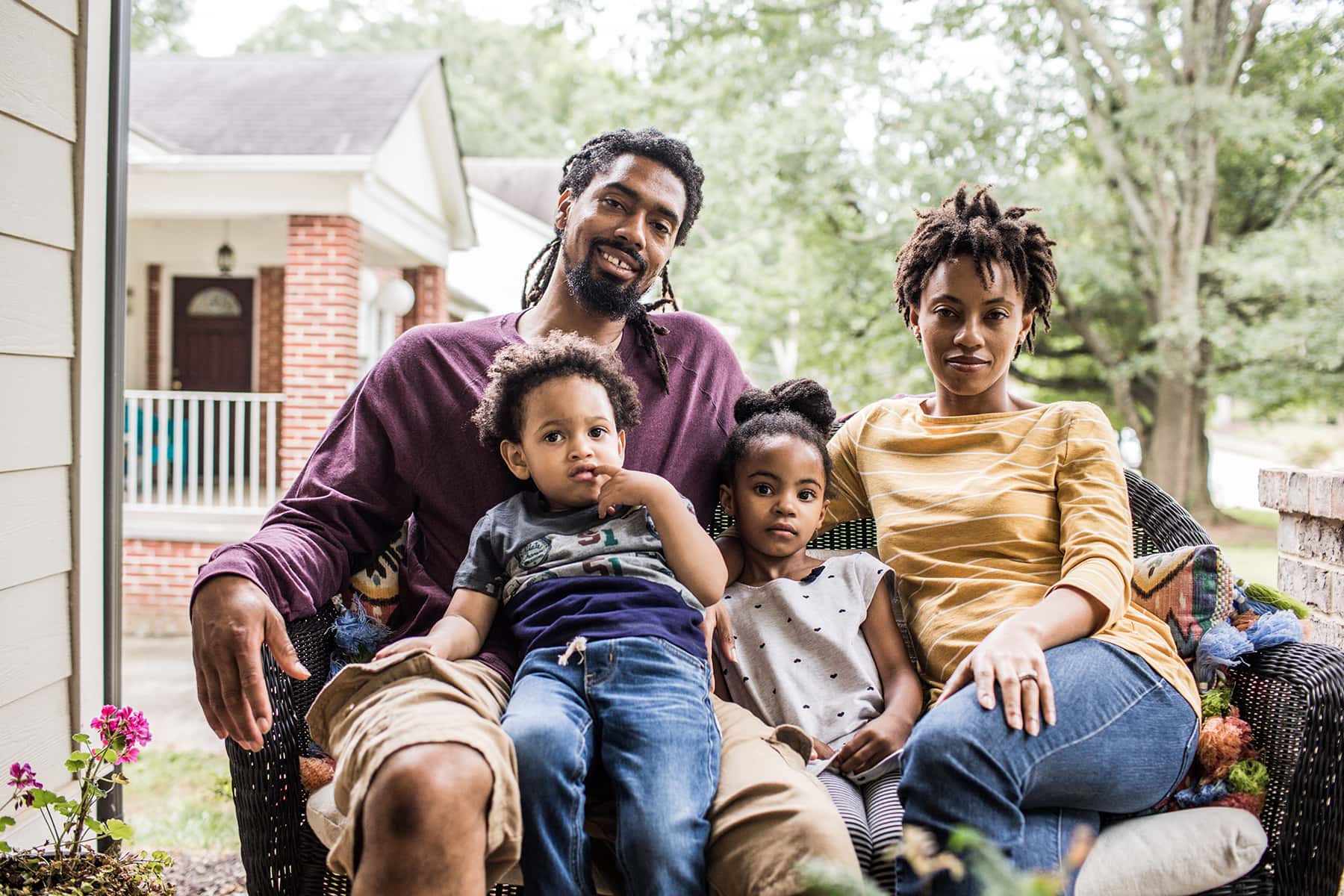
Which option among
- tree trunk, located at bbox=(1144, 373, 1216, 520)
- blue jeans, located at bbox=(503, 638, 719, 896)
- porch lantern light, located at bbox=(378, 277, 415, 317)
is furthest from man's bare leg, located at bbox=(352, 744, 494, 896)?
tree trunk, located at bbox=(1144, 373, 1216, 520)

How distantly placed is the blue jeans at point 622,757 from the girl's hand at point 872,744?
0.95ft

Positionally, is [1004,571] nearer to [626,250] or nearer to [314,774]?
[626,250]

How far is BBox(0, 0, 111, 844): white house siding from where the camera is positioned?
6.47 ft

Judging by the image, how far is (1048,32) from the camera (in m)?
10.7

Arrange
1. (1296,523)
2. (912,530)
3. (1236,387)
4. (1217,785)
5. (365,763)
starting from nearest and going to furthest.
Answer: (365,763) → (1217,785) → (912,530) → (1296,523) → (1236,387)

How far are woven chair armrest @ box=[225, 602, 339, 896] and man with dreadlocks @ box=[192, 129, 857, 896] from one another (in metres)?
0.06

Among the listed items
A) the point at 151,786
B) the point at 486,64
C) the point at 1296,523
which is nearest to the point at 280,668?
the point at 1296,523

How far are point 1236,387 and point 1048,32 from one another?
397 centimetres

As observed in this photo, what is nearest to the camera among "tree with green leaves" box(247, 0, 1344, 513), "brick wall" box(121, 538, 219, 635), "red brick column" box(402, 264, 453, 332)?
"brick wall" box(121, 538, 219, 635)

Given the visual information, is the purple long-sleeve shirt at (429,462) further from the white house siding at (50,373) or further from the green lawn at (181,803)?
the green lawn at (181,803)

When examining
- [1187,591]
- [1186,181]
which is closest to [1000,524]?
[1187,591]

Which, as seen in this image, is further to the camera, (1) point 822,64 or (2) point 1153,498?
(1) point 822,64

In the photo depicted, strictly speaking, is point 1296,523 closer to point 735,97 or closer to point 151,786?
point 151,786

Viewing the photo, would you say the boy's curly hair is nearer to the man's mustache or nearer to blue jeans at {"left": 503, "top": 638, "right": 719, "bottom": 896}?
the man's mustache
